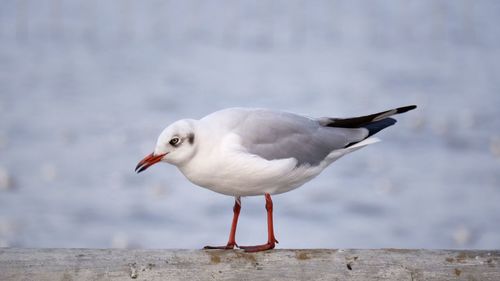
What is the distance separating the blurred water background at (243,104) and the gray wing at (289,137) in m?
2.34

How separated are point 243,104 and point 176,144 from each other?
16.5 feet

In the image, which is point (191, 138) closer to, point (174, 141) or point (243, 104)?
point (174, 141)

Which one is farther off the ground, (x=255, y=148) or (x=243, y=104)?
(x=243, y=104)

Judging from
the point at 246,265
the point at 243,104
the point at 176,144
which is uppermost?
the point at 243,104

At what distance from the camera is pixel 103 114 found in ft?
26.3

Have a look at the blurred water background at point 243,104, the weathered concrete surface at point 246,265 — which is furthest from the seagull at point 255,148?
the blurred water background at point 243,104

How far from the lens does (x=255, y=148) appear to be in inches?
124

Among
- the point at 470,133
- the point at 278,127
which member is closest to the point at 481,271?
the point at 278,127

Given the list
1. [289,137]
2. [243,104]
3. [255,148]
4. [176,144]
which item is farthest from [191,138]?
[243,104]

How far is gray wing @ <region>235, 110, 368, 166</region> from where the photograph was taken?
3.16m

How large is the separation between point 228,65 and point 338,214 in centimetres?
374

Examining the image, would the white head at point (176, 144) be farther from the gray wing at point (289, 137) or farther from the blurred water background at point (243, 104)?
the blurred water background at point (243, 104)

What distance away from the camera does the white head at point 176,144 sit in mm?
2980

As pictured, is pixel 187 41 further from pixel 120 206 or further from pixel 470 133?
pixel 120 206
